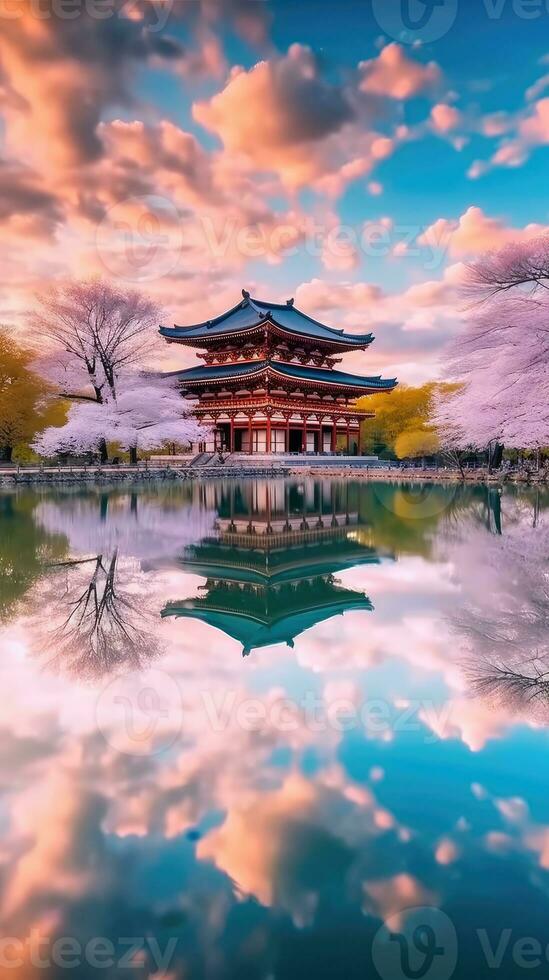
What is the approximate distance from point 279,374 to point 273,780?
36.4m

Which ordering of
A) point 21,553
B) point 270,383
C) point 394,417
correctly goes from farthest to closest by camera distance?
point 394,417 < point 270,383 < point 21,553

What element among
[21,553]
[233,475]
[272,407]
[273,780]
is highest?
[272,407]

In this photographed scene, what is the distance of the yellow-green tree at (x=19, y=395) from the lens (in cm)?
3178

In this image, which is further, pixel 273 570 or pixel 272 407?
pixel 272 407

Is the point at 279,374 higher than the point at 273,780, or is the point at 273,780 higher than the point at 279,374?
the point at 279,374

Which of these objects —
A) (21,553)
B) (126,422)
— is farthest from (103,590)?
(126,422)

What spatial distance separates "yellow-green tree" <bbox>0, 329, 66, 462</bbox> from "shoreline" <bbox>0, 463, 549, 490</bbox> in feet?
18.8

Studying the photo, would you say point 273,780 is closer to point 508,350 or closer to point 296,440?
point 508,350

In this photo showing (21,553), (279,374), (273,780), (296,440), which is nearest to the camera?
(273,780)

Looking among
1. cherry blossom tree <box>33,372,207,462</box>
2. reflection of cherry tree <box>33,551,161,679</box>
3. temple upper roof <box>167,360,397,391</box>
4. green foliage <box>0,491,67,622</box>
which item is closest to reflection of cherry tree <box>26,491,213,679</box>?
reflection of cherry tree <box>33,551,161,679</box>

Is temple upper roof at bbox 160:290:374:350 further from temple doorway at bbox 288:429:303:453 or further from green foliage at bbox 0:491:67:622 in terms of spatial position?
green foliage at bbox 0:491:67:622

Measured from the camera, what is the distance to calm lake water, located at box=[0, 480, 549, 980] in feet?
7.25

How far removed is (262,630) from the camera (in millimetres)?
6215

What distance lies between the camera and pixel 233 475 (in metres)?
34.2
